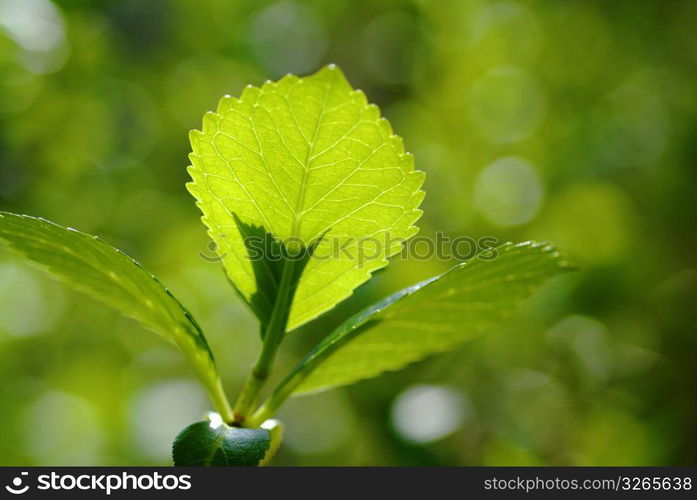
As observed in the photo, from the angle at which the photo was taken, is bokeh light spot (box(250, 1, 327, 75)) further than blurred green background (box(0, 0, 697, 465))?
Yes

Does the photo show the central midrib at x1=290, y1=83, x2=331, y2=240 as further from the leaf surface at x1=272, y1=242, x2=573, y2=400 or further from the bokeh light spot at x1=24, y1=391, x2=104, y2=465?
the bokeh light spot at x1=24, y1=391, x2=104, y2=465

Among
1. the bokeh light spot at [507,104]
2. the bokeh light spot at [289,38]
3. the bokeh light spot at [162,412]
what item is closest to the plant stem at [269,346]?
the bokeh light spot at [162,412]

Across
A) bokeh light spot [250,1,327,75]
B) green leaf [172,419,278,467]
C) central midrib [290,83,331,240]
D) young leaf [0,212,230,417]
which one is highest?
bokeh light spot [250,1,327,75]

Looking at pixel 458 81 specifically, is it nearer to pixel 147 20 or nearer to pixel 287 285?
pixel 147 20

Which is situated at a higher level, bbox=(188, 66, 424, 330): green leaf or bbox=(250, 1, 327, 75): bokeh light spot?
bbox=(250, 1, 327, 75): bokeh light spot

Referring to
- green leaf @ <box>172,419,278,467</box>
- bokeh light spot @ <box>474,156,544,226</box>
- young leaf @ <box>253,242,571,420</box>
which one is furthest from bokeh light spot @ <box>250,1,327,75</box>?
green leaf @ <box>172,419,278,467</box>
